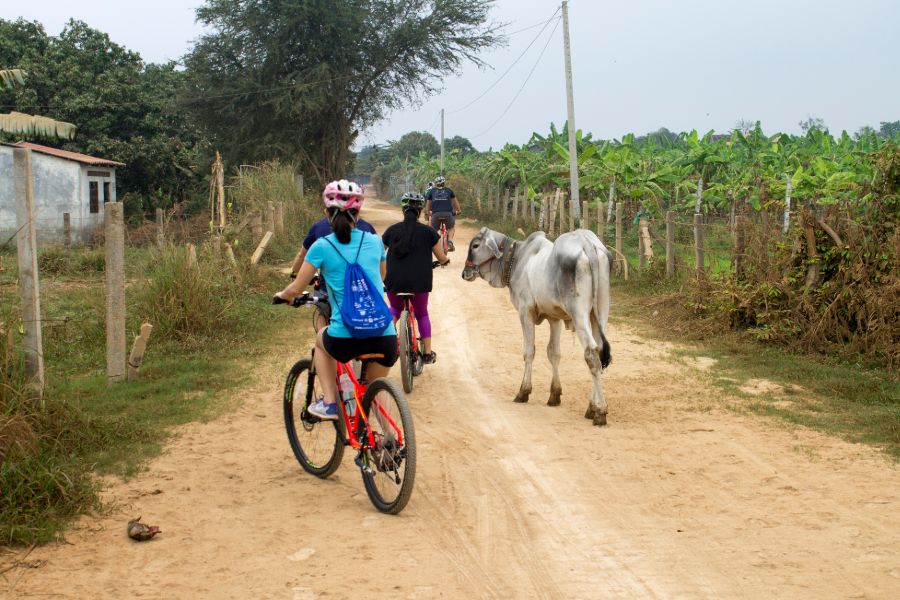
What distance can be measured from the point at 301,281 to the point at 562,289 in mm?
3069

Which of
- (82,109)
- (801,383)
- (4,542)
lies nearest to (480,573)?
(4,542)

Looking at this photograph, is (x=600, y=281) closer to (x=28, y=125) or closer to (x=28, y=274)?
(x=28, y=274)

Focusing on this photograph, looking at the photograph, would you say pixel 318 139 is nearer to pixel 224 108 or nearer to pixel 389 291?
pixel 224 108

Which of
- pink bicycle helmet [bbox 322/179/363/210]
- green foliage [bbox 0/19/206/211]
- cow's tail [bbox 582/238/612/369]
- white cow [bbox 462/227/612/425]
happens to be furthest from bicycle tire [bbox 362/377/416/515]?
green foliage [bbox 0/19/206/211]

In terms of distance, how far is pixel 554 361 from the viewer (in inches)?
327

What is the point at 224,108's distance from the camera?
34.9 m

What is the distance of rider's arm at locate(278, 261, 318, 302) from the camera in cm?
537

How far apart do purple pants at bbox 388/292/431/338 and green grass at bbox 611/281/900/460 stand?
9.73ft

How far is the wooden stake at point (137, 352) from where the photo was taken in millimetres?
8609

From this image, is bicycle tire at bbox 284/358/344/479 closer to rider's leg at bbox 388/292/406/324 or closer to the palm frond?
A: rider's leg at bbox 388/292/406/324

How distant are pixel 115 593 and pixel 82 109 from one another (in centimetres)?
3187

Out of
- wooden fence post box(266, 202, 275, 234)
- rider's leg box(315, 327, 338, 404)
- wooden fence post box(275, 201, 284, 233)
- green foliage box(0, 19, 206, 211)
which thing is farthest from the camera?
green foliage box(0, 19, 206, 211)

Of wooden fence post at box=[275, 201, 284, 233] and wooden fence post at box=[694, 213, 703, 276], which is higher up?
wooden fence post at box=[275, 201, 284, 233]

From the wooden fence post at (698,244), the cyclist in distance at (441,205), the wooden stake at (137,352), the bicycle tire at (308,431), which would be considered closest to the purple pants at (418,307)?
the bicycle tire at (308,431)
